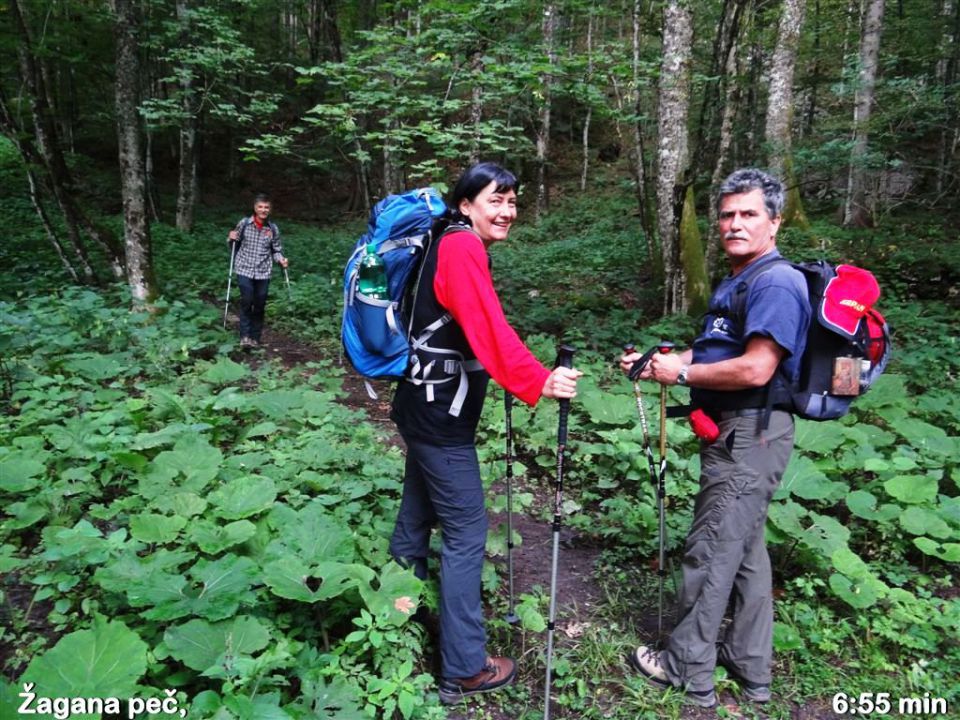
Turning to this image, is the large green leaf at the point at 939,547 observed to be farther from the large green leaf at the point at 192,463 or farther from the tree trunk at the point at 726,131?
the tree trunk at the point at 726,131

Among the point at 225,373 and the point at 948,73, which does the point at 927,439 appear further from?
the point at 948,73

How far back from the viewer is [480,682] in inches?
114

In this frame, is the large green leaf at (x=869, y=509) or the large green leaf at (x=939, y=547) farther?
the large green leaf at (x=869, y=509)

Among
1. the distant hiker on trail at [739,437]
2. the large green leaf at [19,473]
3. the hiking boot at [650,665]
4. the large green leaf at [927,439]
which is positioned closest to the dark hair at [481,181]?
the distant hiker on trail at [739,437]

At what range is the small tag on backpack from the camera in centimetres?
261

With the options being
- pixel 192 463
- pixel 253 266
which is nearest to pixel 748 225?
pixel 192 463

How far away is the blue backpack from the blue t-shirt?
4.87ft

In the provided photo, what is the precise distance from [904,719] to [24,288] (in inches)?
506

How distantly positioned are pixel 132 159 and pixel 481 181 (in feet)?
27.8

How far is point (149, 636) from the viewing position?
8.71 ft

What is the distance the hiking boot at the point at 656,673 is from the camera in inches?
116

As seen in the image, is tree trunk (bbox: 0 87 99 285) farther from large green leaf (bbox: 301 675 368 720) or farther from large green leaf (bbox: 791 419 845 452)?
large green leaf (bbox: 791 419 845 452)

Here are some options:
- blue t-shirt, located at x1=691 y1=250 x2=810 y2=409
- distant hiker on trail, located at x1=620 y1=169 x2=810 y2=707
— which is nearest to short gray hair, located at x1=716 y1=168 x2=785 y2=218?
distant hiker on trail, located at x1=620 y1=169 x2=810 y2=707

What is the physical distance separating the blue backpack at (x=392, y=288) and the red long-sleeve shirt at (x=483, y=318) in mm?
242
